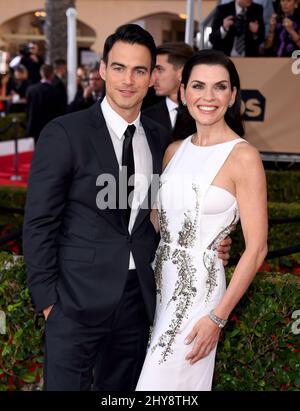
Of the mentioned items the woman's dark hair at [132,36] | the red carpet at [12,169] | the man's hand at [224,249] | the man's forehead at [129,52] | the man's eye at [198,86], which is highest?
the woman's dark hair at [132,36]

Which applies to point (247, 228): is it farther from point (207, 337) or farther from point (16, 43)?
point (16, 43)

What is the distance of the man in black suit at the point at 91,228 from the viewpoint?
113 inches

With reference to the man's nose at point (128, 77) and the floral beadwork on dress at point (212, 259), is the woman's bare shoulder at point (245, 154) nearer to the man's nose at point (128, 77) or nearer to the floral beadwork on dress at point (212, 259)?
the floral beadwork on dress at point (212, 259)

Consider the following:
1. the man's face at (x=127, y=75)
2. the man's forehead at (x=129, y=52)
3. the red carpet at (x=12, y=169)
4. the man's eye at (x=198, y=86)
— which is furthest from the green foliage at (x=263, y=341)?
the red carpet at (x=12, y=169)

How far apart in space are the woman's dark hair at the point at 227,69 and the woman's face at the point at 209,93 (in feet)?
0.08

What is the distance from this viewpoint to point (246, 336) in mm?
3633

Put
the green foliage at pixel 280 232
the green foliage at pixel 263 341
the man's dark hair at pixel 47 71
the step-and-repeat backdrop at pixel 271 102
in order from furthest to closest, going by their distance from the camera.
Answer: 1. the man's dark hair at pixel 47 71
2. the step-and-repeat backdrop at pixel 271 102
3. the green foliage at pixel 280 232
4. the green foliage at pixel 263 341

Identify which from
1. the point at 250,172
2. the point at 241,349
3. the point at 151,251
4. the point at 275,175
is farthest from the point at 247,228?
the point at 275,175

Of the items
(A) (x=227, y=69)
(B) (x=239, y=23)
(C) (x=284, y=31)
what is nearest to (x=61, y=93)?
(B) (x=239, y=23)

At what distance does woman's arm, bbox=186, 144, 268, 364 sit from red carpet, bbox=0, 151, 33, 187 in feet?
30.2

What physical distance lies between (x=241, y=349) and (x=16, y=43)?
31.1 m

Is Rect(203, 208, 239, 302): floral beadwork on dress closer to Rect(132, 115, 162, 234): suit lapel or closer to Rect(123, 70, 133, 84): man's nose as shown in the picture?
Rect(132, 115, 162, 234): suit lapel

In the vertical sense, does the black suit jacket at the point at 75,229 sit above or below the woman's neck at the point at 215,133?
below

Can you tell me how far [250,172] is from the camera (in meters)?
2.87
